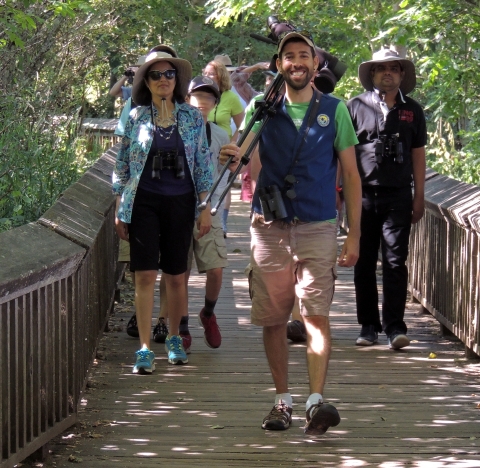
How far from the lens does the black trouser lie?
7863 millimetres

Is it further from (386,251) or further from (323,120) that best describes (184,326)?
(323,120)

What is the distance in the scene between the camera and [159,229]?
23.1 feet

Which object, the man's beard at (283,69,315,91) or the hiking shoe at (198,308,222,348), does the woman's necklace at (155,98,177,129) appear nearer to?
the man's beard at (283,69,315,91)

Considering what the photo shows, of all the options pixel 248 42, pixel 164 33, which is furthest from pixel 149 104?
pixel 248 42

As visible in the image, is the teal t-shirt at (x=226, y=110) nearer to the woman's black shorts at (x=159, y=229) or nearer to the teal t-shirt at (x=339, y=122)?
the woman's black shorts at (x=159, y=229)

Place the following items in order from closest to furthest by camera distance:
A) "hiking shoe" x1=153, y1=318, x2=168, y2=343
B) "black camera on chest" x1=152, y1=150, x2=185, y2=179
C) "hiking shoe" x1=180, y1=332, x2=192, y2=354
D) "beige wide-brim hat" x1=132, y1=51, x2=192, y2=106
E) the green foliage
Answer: "black camera on chest" x1=152, y1=150, x2=185, y2=179 → "beige wide-brim hat" x1=132, y1=51, x2=192, y2=106 → the green foliage → "hiking shoe" x1=180, y1=332, x2=192, y2=354 → "hiking shoe" x1=153, y1=318, x2=168, y2=343

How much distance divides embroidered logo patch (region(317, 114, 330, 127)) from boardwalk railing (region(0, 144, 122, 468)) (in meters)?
1.34

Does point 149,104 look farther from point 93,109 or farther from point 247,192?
point 93,109

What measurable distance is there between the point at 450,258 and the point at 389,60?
1622 millimetres

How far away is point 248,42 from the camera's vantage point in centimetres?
2581

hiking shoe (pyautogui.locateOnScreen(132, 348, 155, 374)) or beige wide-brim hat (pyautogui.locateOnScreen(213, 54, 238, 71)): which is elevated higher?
beige wide-brim hat (pyautogui.locateOnScreen(213, 54, 238, 71))

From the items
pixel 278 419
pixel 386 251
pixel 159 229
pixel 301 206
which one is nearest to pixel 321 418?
pixel 278 419

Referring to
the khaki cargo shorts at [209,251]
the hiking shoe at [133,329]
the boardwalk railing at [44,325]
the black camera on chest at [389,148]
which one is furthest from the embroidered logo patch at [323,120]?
the hiking shoe at [133,329]

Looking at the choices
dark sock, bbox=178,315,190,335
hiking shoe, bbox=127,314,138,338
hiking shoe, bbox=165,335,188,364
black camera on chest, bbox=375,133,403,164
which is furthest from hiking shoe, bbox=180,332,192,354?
black camera on chest, bbox=375,133,403,164
